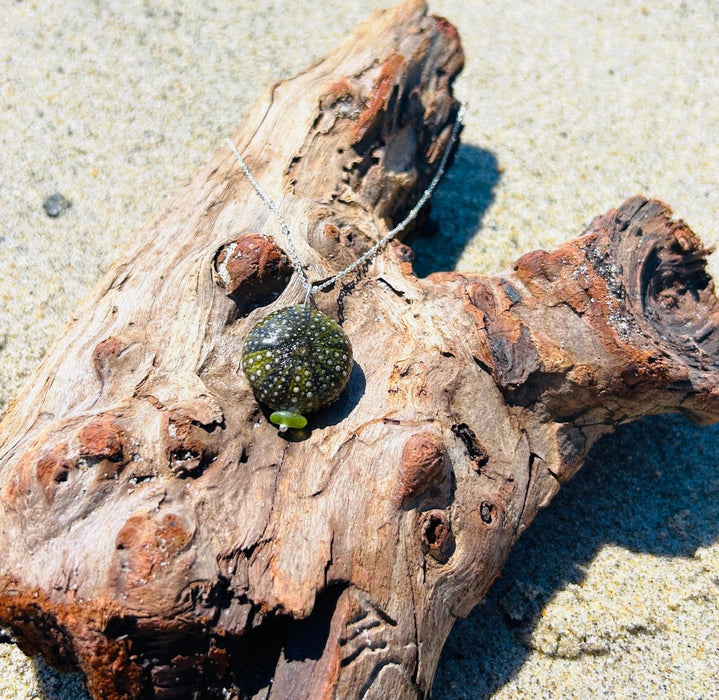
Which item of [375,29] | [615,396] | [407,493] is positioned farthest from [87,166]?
[615,396]

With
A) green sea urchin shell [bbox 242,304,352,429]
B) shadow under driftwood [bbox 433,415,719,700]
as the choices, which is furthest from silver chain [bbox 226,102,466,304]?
shadow under driftwood [bbox 433,415,719,700]

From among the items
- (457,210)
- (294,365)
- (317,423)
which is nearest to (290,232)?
(294,365)

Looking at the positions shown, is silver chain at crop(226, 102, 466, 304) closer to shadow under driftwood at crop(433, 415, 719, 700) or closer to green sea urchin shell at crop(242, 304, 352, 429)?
green sea urchin shell at crop(242, 304, 352, 429)

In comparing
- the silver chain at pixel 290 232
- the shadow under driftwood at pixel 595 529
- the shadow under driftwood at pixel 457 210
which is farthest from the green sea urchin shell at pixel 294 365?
the shadow under driftwood at pixel 457 210

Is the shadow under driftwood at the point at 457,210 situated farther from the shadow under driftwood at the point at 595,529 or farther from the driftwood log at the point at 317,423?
the shadow under driftwood at the point at 595,529

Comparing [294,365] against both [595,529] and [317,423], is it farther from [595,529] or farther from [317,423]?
[595,529]
